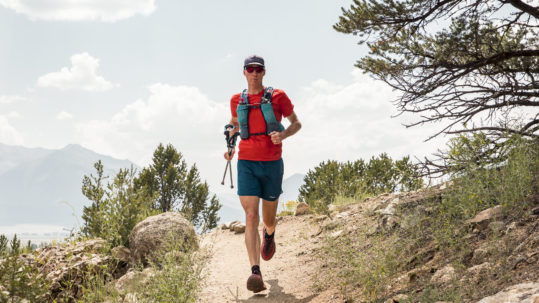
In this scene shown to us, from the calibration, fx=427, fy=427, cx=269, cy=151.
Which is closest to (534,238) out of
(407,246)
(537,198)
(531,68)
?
(537,198)

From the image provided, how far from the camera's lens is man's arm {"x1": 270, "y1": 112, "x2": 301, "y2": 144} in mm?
5087

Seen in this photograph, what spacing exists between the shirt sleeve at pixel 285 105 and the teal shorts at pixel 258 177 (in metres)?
0.62

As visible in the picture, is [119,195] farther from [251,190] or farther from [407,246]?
[407,246]

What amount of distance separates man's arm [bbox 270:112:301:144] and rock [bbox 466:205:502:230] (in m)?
2.26

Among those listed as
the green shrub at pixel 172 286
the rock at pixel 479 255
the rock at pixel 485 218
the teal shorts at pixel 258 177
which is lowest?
the rock at pixel 479 255

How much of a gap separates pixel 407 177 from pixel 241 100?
341cm

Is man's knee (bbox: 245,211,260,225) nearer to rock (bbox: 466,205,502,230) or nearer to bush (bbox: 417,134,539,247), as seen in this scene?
bush (bbox: 417,134,539,247)

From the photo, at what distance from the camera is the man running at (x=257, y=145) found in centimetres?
525

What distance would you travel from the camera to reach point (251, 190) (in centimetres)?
529

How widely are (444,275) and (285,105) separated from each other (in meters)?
2.66

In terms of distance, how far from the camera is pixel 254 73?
5379 millimetres

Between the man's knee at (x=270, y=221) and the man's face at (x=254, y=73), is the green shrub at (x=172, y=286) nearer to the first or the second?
the man's knee at (x=270, y=221)

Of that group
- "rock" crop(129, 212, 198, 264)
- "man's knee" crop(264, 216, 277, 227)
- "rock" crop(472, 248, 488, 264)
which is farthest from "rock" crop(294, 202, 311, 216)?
"rock" crop(472, 248, 488, 264)

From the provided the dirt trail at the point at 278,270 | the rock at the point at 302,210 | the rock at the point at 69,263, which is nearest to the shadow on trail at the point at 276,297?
the dirt trail at the point at 278,270
